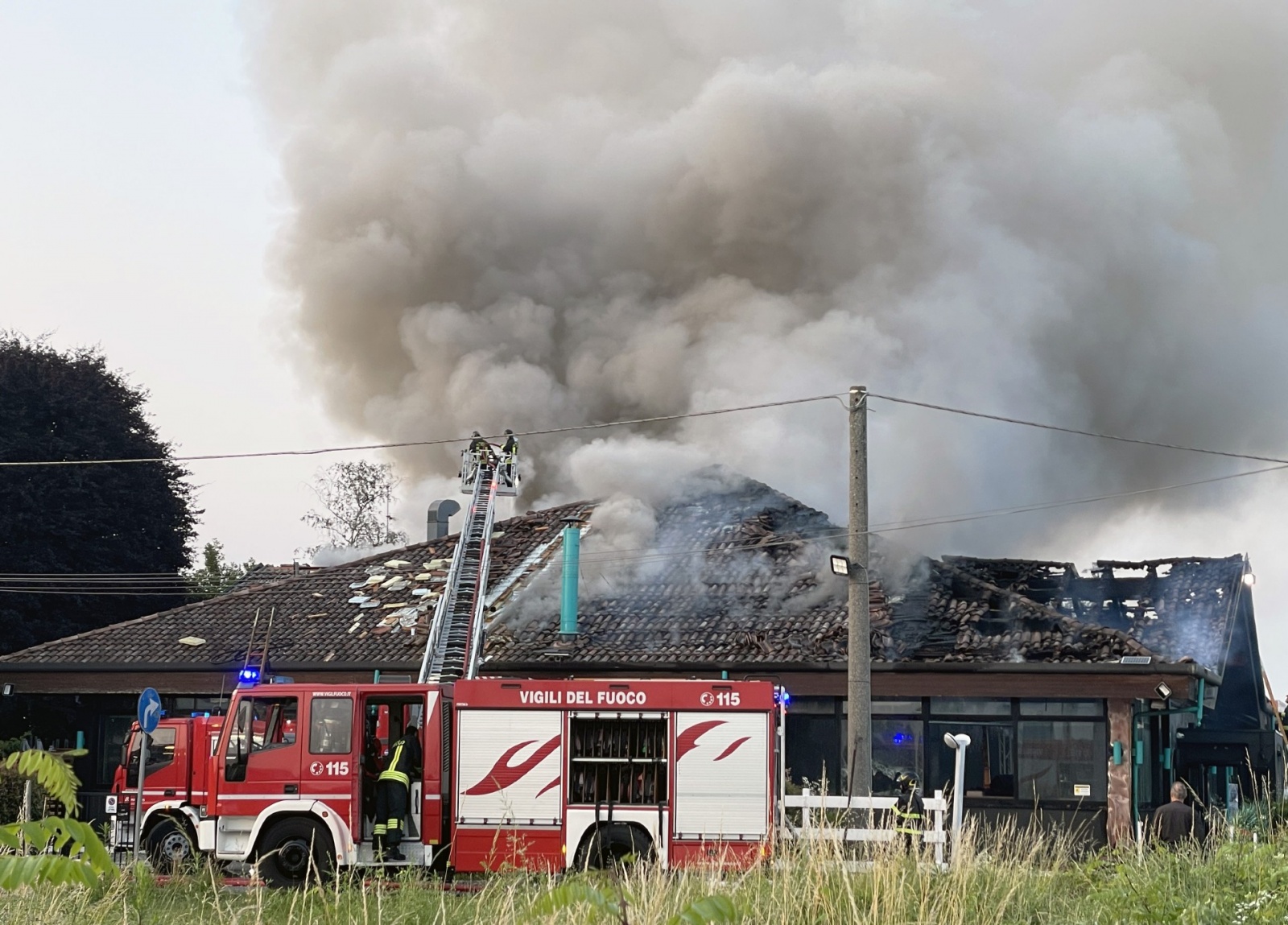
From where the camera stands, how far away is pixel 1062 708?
2077 cm

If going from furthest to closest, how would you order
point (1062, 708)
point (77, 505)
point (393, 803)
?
point (77, 505) → point (1062, 708) → point (393, 803)

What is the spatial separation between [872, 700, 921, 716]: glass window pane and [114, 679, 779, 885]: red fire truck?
6896 mm

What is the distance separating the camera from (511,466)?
95.1 feet

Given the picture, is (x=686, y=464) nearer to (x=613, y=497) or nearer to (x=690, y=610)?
(x=613, y=497)

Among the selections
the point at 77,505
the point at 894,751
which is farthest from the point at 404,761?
the point at 77,505

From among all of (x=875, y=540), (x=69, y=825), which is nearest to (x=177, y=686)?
(x=875, y=540)

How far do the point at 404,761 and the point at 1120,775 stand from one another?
35.5ft

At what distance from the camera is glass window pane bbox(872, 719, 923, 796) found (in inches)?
843

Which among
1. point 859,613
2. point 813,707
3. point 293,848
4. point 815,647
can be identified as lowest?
point 293,848

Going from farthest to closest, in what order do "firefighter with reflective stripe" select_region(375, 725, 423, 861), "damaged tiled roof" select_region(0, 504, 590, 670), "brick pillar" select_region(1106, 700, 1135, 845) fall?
"damaged tiled roof" select_region(0, 504, 590, 670) < "brick pillar" select_region(1106, 700, 1135, 845) < "firefighter with reflective stripe" select_region(375, 725, 423, 861)

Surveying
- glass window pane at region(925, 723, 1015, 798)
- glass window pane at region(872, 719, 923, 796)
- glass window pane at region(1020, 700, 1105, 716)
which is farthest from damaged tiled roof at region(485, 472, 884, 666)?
glass window pane at region(1020, 700, 1105, 716)

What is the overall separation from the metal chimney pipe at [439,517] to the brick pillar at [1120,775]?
1754cm

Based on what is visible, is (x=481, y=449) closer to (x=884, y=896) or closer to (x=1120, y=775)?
(x=1120, y=775)

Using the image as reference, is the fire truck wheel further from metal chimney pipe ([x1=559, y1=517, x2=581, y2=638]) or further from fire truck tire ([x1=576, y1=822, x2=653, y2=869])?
metal chimney pipe ([x1=559, y1=517, x2=581, y2=638])
